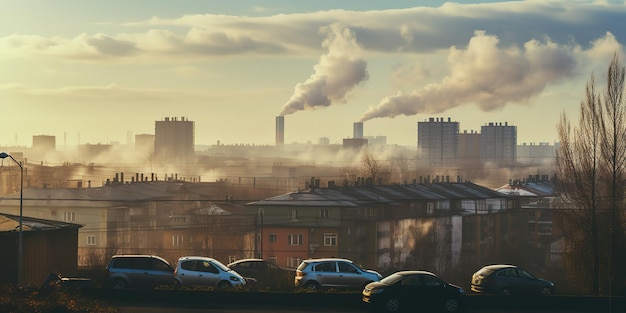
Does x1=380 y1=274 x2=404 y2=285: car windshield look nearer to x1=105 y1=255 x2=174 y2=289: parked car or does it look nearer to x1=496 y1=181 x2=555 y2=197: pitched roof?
x1=105 y1=255 x2=174 y2=289: parked car

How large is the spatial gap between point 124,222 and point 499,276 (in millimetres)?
100163

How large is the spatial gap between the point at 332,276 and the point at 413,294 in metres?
7.06

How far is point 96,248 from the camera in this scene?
383 ft

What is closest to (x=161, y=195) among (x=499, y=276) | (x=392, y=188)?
(x=392, y=188)

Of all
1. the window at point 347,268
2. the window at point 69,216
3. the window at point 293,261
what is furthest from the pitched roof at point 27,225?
the window at point 69,216

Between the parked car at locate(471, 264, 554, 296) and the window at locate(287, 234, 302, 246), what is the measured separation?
65364 mm

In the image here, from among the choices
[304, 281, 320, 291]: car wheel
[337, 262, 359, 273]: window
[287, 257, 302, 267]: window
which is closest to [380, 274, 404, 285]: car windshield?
[337, 262, 359, 273]: window

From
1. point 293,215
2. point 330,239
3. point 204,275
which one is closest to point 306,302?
point 204,275

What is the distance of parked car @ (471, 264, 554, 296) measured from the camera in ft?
128

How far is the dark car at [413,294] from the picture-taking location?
106 ft

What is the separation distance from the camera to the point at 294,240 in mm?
104938

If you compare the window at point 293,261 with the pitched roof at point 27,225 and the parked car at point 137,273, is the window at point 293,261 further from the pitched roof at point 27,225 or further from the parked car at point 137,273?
the parked car at point 137,273

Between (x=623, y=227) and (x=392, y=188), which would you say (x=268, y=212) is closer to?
(x=392, y=188)

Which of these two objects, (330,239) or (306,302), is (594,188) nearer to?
(306,302)
